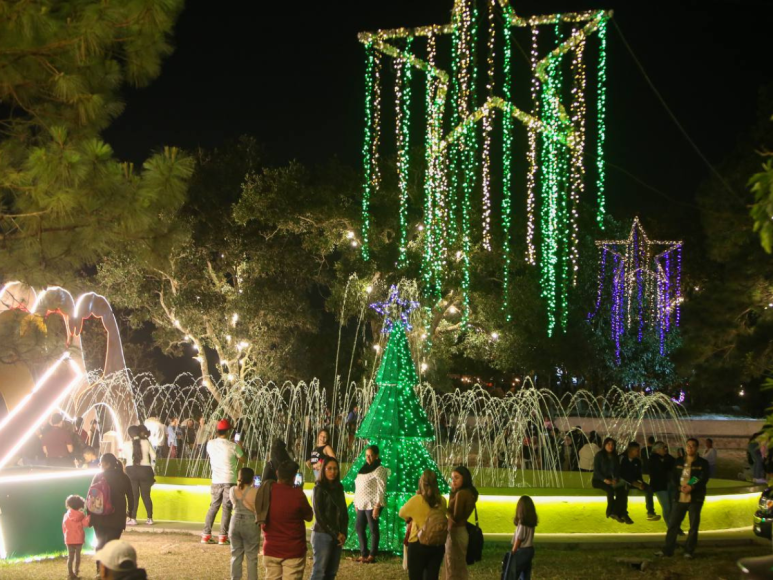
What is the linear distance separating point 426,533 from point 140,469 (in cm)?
646

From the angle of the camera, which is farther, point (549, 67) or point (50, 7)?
point (549, 67)

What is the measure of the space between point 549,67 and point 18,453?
1013 centimetres

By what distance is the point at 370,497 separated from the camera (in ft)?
35.3

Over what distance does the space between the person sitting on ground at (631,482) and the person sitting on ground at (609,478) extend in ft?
0.27

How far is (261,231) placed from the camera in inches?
1272

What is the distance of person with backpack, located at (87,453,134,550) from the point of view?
9.43 metres

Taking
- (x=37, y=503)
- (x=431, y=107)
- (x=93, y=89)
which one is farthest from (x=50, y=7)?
(x=431, y=107)

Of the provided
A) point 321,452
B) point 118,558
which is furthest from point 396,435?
point 118,558

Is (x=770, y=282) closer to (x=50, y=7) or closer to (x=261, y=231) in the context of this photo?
(x=261, y=231)

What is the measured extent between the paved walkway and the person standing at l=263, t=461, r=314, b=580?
5075 mm

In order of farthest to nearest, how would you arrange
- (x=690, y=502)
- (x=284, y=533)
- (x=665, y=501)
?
(x=665, y=501), (x=690, y=502), (x=284, y=533)

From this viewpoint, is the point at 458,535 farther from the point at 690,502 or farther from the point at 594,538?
the point at 594,538

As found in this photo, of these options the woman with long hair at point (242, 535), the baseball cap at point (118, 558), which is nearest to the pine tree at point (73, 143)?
the woman with long hair at point (242, 535)

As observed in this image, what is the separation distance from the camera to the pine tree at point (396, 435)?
11.6 m
